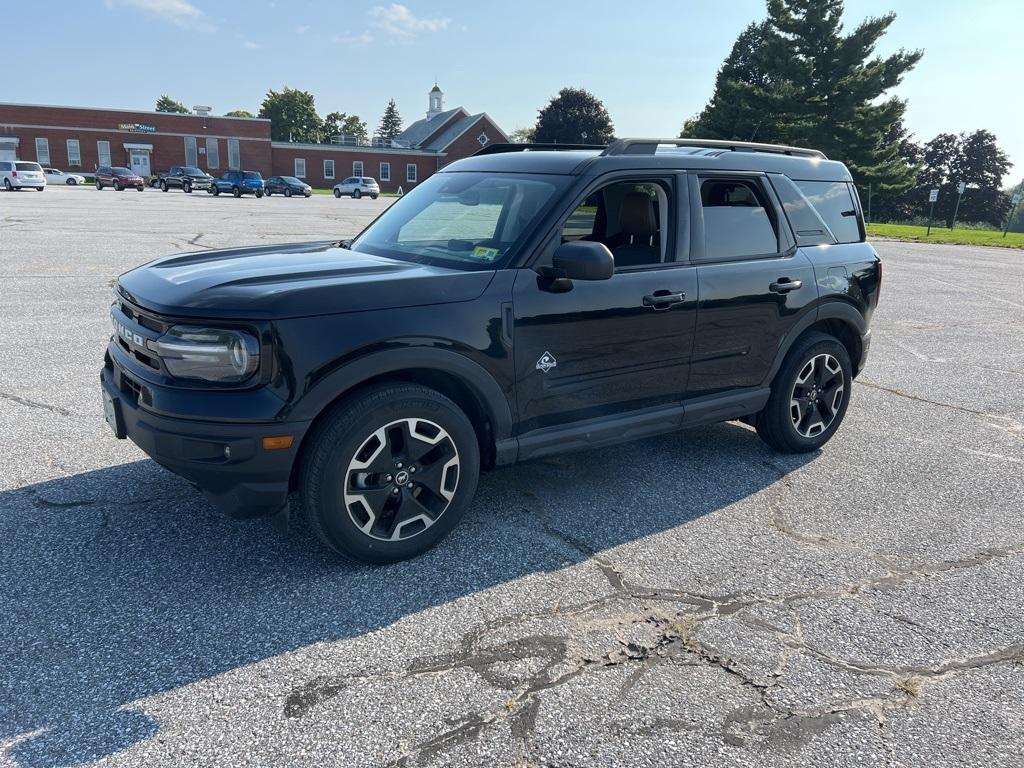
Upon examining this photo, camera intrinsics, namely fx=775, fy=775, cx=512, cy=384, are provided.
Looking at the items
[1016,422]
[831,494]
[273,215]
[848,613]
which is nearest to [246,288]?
[848,613]

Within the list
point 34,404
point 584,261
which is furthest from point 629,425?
point 34,404

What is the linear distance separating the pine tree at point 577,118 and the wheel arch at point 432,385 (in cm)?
6944

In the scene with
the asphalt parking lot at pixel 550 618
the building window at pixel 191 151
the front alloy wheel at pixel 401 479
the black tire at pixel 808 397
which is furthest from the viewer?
the building window at pixel 191 151

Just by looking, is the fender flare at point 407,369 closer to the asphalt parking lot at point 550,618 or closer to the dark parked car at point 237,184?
the asphalt parking lot at point 550,618

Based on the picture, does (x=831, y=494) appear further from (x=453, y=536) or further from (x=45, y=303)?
(x=45, y=303)

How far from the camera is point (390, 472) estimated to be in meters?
3.41

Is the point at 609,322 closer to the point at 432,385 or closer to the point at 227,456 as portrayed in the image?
the point at 432,385

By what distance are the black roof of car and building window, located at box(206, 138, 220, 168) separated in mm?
70867

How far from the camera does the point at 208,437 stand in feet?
10.00

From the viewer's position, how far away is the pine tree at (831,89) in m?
41.2

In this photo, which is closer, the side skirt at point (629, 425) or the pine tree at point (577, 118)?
the side skirt at point (629, 425)

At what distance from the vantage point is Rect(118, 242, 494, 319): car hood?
3117mm

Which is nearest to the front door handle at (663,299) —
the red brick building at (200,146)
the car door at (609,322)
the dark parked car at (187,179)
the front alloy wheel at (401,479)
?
the car door at (609,322)

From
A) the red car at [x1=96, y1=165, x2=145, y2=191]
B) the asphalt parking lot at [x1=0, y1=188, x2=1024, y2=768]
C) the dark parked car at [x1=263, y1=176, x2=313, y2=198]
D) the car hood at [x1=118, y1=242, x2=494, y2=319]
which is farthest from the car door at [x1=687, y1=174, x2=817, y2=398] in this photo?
the red car at [x1=96, y1=165, x2=145, y2=191]
